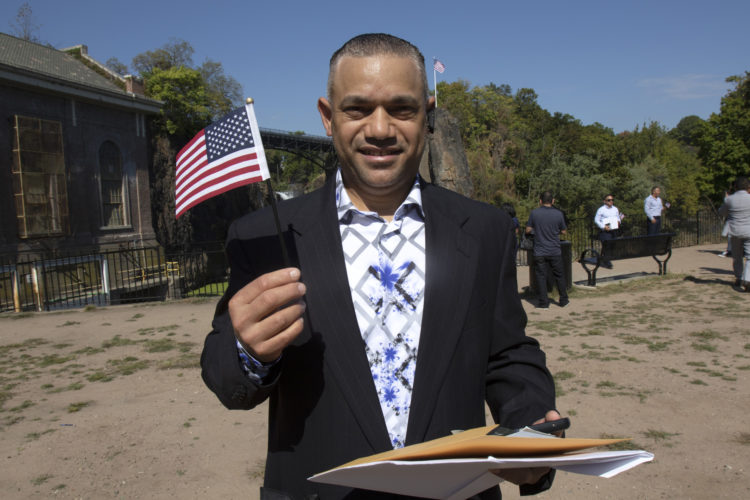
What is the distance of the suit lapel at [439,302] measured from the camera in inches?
62.6

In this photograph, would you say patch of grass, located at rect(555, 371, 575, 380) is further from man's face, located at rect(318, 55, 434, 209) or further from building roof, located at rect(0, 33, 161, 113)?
building roof, located at rect(0, 33, 161, 113)

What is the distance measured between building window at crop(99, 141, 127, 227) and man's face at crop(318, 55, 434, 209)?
23488 mm

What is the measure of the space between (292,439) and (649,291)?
10.7m

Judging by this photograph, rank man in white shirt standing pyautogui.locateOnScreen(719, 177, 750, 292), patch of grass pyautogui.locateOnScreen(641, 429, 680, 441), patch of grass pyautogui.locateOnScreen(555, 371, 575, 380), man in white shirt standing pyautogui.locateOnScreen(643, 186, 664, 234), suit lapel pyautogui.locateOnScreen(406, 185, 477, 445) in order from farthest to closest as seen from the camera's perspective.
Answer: man in white shirt standing pyautogui.locateOnScreen(643, 186, 664, 234)
man in white shirt standing pyautogui.locateOnScreen(719, 177, 750, 292)
patch of grass pyautogui.locateOnScreen(555, 371, 575, 380)
patch of grass pyautogui.locateOnScreen(641, 429, 680, 441)
suit lapel pyautogui.locateOnScreen(406, 185, 477, 445)

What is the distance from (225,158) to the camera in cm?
204

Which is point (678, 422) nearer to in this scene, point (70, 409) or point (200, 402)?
point (200, 402)

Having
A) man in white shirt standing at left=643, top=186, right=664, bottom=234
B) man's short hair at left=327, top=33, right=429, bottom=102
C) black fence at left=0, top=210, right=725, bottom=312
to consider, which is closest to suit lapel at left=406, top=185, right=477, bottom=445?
man's short hair at left=327, top=33, right=429, bottom=102

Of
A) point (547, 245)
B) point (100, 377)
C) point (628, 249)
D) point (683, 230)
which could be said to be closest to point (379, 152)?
point (100, 377)

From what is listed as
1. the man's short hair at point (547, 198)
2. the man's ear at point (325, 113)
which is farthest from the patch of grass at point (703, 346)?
the man's ear at point (325, 113)

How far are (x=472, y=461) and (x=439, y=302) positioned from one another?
684 mm

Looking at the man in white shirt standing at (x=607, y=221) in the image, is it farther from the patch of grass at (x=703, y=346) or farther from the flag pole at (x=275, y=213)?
the flag pole at (x=275, y=213)

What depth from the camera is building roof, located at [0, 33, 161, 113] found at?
1845 centimetres

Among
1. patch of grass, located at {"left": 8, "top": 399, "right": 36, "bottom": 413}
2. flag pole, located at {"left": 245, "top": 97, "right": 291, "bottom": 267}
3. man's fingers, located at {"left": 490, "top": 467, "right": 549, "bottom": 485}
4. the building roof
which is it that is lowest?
patch of grass, located at {"left": 8, "top": 399, "right": 36, "bottom": 413}

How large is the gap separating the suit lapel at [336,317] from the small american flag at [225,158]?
274 millimetres
